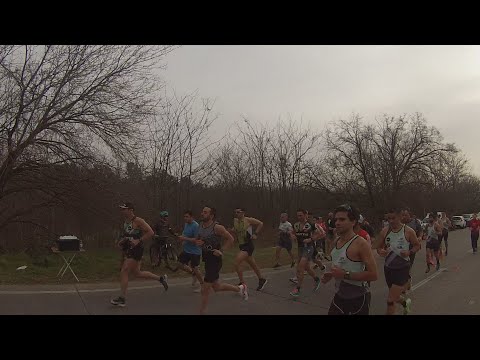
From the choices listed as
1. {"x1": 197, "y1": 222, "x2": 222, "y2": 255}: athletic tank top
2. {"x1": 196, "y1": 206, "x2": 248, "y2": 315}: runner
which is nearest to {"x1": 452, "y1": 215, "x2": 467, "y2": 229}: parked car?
{"x1": 196, "y1": 206, "x2": 248, "y2": 315}: runner

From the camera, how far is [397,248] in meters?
7.14

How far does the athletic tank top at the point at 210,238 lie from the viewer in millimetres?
7438

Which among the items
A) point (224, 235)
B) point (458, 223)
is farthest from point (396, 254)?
point (458, 223)

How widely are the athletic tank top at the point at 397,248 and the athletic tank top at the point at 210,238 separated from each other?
2794 mm

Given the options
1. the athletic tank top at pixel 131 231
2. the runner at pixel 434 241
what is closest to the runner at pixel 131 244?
the athletic tank top at pixel 131 231

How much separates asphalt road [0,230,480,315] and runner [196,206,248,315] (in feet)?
2.00

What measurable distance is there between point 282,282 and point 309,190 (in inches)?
1054

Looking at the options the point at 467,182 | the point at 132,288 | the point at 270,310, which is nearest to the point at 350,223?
the point at 270,310

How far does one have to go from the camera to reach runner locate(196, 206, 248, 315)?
23.5 ft

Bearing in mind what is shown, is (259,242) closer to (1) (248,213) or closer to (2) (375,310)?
(1) (248,213)

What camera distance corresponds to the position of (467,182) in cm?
9800

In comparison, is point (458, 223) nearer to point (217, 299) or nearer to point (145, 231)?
point (217, 299)

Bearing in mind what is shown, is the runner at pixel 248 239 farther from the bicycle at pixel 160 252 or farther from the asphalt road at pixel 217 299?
the bicycle at pixel 160 252

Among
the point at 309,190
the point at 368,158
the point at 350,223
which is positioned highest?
the point at 368,158
